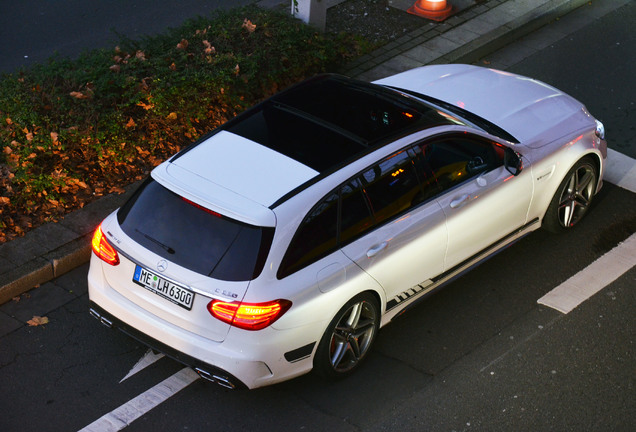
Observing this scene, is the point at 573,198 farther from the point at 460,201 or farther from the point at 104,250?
the point at 104,250

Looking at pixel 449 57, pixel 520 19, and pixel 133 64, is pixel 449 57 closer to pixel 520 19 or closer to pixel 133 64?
pixel 520 19

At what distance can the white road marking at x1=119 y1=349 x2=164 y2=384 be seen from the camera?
20.7ft

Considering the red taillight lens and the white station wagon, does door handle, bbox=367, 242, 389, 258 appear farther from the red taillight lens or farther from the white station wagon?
the red taillight lens

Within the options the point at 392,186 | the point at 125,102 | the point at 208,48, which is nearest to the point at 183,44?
the point at 208,48

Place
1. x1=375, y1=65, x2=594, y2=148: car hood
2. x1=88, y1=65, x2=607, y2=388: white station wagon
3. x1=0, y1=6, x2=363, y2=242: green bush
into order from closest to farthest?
x1=88, y1=65, x2=607, y2=388: white station wagon → x1=375, y1=65, x2=594, y2=148: car hood → x1=0, y1=6, x2=363, y2=242: green bush

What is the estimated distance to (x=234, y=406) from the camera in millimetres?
6035

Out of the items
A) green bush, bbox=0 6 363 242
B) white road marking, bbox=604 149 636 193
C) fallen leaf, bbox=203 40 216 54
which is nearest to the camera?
green bush, bbox=0 6 363 242

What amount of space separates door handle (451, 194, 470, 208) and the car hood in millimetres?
1066

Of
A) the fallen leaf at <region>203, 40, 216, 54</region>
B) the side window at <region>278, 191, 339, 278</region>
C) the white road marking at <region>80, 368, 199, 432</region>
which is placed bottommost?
the white road marking at <region>80, 368, 199, 432</region>

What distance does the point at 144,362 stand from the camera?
642cm

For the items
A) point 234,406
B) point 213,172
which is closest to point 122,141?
point 213,172

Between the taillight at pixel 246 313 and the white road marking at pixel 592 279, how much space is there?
2.72 m

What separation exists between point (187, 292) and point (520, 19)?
8439mm

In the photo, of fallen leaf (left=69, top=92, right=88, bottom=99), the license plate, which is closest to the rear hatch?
the license plate
